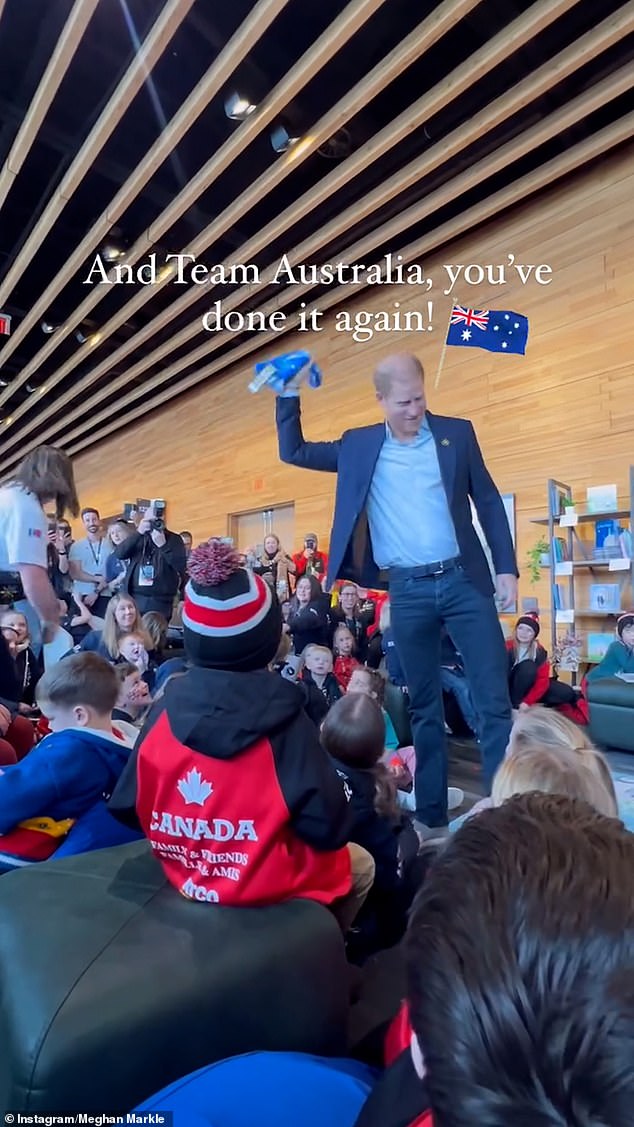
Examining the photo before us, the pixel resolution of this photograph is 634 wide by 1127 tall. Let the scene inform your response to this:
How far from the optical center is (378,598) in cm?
538

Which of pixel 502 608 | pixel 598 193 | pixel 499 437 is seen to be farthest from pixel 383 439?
pixel 598 193

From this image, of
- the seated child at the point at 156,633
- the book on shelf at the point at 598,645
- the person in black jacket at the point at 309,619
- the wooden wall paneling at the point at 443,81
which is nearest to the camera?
the wooden wall paneling at the point at 443,81

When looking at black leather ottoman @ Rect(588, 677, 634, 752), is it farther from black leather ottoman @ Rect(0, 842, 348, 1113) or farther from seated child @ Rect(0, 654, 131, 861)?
black leather ottoman @ Rect(0, 842, 348, 1113)

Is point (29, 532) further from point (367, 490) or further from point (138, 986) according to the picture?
point (138, 986)

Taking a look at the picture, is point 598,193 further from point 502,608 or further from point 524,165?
point 502,608

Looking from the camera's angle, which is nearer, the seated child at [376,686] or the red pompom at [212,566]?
the red pompom at [212,566]

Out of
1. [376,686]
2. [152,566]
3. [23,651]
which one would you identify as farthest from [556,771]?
[152,566]

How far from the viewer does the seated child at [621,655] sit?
4.11 meters

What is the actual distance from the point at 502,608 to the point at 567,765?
83 cm

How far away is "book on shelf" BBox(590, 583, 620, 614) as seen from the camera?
4895mm

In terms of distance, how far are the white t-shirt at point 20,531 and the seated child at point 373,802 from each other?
101 centimetres

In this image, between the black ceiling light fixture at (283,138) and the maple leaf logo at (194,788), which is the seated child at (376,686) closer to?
the maple leaf logo at (194,788)

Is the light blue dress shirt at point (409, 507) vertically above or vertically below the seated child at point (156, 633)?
above

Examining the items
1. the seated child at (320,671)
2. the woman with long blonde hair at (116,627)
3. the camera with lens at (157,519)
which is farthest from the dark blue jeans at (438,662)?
the camera with lens at (157,519)
